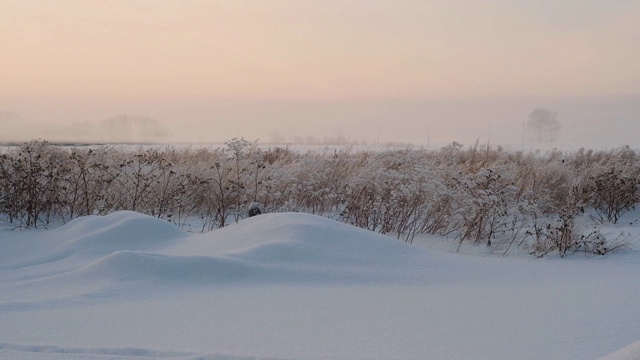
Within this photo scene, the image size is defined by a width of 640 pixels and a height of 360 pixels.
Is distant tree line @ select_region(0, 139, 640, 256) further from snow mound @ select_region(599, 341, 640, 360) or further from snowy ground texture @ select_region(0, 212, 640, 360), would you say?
snow mound @ select_region(599, 341, 640, 360)

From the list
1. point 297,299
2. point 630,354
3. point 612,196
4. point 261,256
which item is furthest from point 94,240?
point 612,196

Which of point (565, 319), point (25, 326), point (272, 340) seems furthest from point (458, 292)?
point (25, 326)

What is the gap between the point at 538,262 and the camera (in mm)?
4910

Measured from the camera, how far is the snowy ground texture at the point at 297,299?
8.20ft

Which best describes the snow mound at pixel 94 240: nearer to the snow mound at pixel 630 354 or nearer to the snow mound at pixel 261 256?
the snow mound at pixel 261 256

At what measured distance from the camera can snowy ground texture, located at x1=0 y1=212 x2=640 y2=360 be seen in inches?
98.3

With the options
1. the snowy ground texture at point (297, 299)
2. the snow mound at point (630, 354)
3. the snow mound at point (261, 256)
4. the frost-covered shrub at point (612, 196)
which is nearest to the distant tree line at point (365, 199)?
the frost-covered shrub at point (612, 196)

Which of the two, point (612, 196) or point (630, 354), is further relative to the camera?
point (612, 196)

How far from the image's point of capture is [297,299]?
3.28m

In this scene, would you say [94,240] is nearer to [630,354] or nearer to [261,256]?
[261,256]

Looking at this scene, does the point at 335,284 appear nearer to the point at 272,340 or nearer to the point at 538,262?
the point at 272,340

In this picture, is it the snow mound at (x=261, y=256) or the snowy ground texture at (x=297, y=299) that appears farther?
the snow mound at (x=261, y=256)

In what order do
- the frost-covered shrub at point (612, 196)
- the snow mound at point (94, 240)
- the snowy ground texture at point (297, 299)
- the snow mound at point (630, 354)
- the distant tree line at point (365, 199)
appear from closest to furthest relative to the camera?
→ the snow mound at point (630, 354)
the snowy ground texture at point (297, 299)
the snow mound at point (94, 240)
the distant tree line at point (365, 199)
the frost-covered shrub at point (612, 196)

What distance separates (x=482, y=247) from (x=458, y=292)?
2.56 meters
